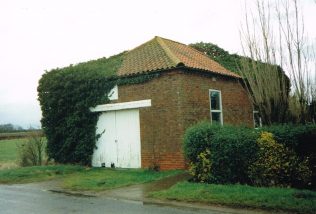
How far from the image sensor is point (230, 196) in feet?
29.6

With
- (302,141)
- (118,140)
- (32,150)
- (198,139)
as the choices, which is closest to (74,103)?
(118,140)

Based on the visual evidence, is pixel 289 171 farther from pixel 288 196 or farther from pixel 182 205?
pixel 182 205

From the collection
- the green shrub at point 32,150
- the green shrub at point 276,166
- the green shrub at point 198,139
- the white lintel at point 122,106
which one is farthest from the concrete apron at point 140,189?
the green shrub at point 32,150

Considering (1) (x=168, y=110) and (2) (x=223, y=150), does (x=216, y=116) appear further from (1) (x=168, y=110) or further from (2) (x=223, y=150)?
(2) (x=223, y=150)

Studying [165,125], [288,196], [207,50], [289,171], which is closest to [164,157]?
[165,125]

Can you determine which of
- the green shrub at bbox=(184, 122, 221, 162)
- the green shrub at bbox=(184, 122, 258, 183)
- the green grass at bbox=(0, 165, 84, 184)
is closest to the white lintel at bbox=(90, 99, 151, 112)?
the green grass at bbox=(0, 165, 84, 184)

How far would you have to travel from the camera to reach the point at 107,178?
44.9ft

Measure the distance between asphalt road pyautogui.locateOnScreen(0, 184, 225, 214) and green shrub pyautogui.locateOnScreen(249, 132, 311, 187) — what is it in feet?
9.50

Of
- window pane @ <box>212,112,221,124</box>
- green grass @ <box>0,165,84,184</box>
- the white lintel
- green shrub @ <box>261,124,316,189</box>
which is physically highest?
the white lintel

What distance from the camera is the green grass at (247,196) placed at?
317 inches

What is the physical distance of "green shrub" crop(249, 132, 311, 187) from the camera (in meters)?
10.1

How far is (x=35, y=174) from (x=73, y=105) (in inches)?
161

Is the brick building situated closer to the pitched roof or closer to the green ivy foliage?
the pitched roof

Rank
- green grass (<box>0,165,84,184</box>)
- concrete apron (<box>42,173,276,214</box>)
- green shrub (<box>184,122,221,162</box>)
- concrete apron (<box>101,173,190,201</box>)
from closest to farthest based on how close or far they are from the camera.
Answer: concrete apron (<box>42,173,276,214</box>) → concrete apron (<box>101,173,190,201</box>) → green shrub (<box>184,122,221,162</box>) → green grass (<box>0,165,84,184</box>)
